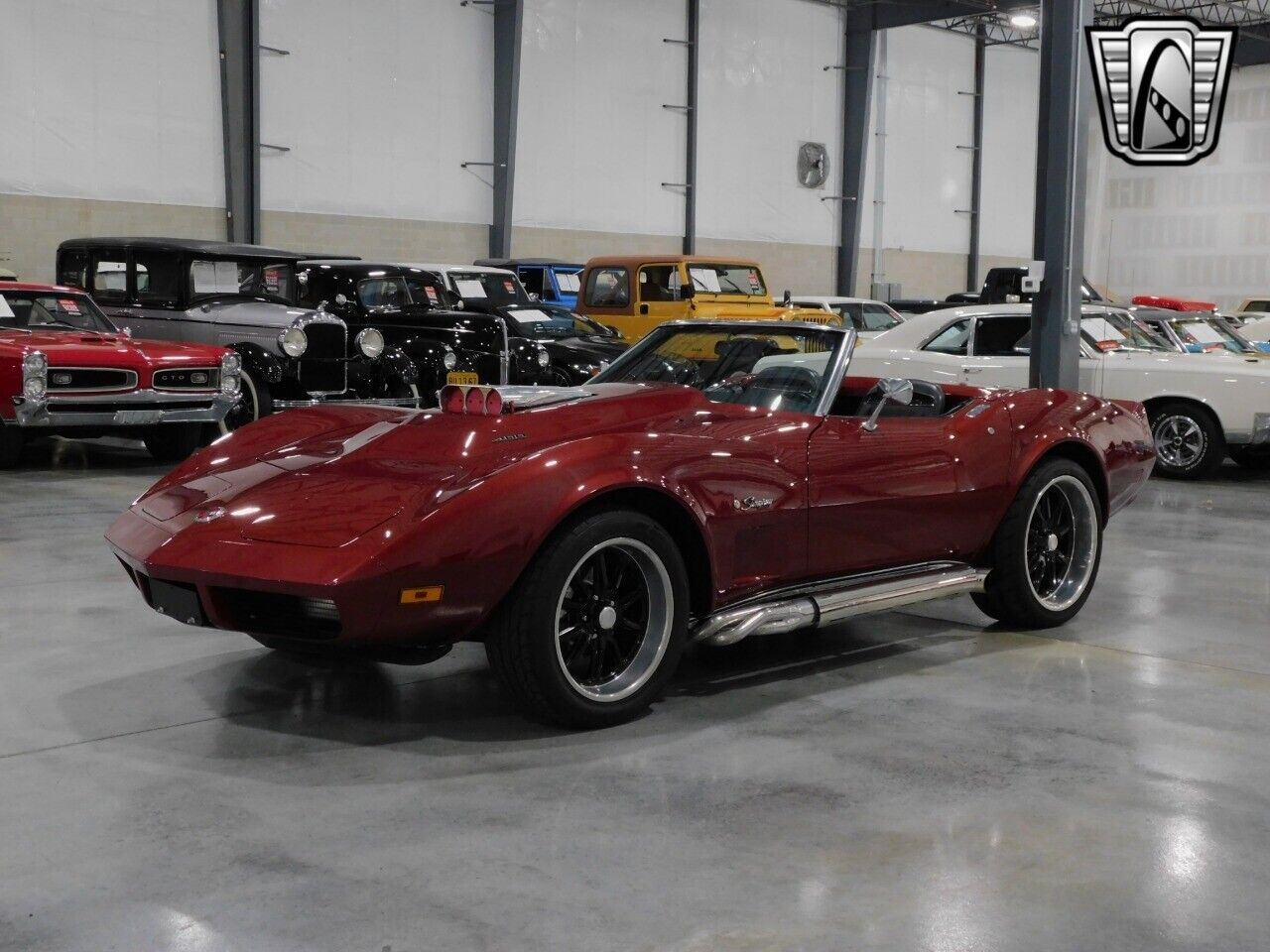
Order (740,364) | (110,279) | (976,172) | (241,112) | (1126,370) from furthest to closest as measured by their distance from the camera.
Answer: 1. (976,172)
2. (241,112)
3. (110,279)
4. (1126,370)
5. (740,364)

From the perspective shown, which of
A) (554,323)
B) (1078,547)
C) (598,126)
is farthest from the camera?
(598,126)

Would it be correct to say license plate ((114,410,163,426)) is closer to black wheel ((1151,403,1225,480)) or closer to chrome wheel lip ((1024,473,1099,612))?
chrome wheel lip ((1024,473,1099,612))

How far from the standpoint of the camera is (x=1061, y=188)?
10.4 m

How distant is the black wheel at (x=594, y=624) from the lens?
358 centimetres

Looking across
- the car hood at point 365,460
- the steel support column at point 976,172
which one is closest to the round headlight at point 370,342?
the car hood at point 365,460

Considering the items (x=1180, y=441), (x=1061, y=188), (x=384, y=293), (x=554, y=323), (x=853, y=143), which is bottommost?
(x=1180, y=441)

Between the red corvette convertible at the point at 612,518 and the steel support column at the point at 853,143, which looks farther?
the steel support column at the point at 853,143

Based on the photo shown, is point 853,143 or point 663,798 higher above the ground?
point 853,143

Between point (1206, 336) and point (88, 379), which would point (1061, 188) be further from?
point (88, 379)

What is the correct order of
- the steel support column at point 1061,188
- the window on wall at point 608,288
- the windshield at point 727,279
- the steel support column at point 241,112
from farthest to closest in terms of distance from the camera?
1. the steel support column at point 241,112
2. the window on wall at point 608,288
3. the windshield at point 727,279
4. the steel support column at point 1061,188

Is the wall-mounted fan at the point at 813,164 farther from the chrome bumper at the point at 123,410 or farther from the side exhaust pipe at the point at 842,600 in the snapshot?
the side exhaust pipe at the point at 842,600

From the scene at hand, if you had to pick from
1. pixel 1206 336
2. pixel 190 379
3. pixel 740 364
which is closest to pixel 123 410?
pixel 190 379

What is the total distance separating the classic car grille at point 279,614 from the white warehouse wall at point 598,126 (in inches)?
703

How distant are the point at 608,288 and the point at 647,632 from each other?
1249 centimetres
